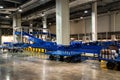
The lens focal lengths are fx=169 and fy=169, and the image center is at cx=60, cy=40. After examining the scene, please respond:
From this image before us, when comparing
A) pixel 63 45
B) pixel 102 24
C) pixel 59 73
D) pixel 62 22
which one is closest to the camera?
pixel 59 73

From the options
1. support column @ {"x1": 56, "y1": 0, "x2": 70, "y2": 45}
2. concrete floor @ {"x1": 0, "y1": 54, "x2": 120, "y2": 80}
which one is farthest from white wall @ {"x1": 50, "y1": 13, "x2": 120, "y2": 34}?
concrete floor @ {"x1": 0, "y1": 54, "x2": 120, "y2": 80}

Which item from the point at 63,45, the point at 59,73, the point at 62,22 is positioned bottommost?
the point at 59,73

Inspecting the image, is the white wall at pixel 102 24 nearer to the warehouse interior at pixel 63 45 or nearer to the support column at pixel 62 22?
the warehouse interior at pixel 63 45

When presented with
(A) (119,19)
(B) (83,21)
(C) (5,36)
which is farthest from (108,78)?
(C) (5,36)

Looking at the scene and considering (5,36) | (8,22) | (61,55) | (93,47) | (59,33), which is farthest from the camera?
(5,36)

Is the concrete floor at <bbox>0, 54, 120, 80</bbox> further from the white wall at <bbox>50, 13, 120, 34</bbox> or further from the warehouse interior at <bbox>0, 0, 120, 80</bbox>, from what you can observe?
the white wall at <bbox>50, 13, 120, 34</bbox>

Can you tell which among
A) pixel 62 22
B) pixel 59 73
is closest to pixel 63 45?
pixel 62 22

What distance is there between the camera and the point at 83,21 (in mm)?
28906

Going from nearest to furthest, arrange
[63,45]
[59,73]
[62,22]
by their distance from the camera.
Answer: [59,73] < [63,45] < [62,22]

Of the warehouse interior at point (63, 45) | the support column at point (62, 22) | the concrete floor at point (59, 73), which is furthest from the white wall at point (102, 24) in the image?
the concrete floor at point (59, 73)

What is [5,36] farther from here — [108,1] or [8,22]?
[108,1]

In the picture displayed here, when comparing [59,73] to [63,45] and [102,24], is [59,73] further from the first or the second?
[102,24]

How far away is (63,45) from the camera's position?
41.7ft

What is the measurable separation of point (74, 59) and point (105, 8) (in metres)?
11.6
